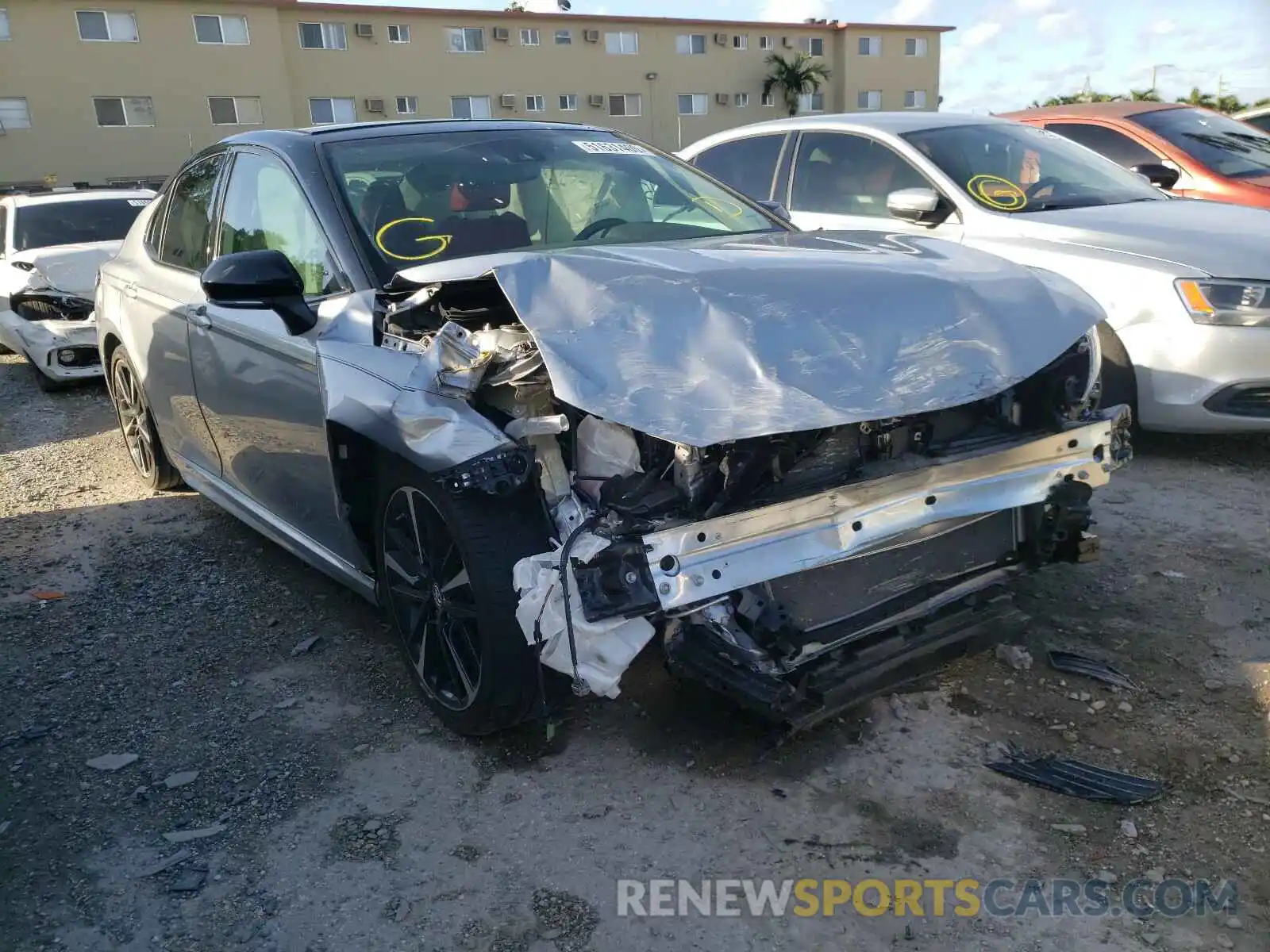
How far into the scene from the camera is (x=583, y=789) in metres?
2.88

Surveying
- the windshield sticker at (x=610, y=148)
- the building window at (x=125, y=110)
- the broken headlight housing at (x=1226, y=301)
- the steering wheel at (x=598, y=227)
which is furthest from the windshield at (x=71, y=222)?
the building window at (x=125, y=110)

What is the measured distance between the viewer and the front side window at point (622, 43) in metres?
38.1

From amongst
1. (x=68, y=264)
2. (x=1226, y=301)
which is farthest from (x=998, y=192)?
(x=68, y=264)

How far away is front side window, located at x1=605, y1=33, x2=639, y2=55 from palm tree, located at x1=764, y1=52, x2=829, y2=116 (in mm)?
6508

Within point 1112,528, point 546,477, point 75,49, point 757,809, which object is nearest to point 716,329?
point 546,477

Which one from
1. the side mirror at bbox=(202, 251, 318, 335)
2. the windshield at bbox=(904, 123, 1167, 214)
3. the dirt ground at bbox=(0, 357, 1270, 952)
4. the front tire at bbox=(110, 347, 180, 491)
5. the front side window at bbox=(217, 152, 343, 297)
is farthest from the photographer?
the windshield at bbox=(904, 123, 1167, 214)

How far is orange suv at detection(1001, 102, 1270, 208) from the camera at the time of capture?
7348mm

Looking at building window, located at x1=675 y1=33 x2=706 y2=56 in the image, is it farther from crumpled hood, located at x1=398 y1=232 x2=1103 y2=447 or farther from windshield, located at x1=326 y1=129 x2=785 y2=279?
crumpled hood, located at x1=398 y1=232 x2=1103 y2=447

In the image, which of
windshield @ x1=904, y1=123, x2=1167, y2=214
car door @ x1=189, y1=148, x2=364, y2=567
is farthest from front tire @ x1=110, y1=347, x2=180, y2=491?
windshield @ x1=904, y1=123, x2=1167, y2=214

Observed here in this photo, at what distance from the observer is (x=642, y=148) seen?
438 centimetres

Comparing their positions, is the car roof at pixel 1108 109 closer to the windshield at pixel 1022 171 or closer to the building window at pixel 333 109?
the windshield at pixel 1022 171

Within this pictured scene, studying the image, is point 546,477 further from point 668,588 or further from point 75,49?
point 75,49

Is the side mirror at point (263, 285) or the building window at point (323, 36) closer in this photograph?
the side mirror at point (263, 285)

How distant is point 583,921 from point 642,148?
314 cm
